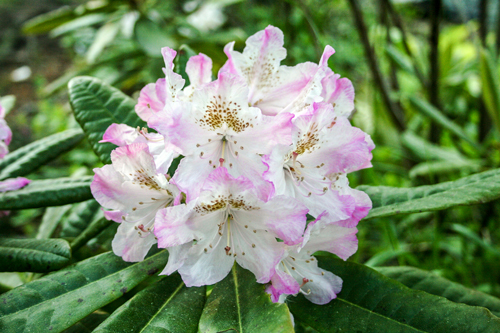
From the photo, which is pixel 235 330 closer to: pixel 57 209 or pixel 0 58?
pixel 57 209

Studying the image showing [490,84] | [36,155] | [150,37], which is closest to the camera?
[36,155]

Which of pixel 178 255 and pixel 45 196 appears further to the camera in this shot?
pixel 45 196

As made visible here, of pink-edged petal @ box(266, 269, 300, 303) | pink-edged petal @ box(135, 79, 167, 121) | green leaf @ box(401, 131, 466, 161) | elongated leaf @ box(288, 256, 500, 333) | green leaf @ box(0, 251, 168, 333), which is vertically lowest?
green leaf @ box(401, 131, 466, 161)

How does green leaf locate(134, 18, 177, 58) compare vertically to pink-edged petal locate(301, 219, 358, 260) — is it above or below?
above

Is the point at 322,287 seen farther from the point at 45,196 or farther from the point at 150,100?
the point at 45,196

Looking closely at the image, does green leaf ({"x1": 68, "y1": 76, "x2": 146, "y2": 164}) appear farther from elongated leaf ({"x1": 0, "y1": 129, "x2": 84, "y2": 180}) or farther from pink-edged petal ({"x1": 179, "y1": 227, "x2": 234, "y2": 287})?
pink-edged petal ({"x1": 179, "y1": 227, "x2": 234, "y2": 287})

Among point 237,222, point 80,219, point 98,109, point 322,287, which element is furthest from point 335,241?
point 80,219

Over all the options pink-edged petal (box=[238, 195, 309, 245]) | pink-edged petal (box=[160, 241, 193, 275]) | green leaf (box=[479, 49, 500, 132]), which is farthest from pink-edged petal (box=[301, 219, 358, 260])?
green leaf (box=[479, 49, 500, 132])
